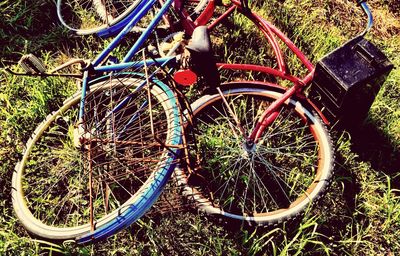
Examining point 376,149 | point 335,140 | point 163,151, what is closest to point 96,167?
point 163,151

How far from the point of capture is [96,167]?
3.38m

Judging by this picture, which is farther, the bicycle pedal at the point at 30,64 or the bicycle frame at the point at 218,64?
the bicycle frame at the point at 218,64

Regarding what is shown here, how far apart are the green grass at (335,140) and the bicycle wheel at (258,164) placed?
193mm

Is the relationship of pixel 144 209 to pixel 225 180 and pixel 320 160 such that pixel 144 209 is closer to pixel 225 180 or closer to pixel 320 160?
pixel 225 180

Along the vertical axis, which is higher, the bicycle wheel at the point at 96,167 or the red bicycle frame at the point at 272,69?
the red bicycle frame at the point at 272,69

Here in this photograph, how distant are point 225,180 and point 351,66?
1396mm

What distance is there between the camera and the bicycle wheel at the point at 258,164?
3189mm

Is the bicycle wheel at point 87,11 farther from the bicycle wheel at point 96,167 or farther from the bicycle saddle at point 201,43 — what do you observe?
the bicycle saddle at point 201,43

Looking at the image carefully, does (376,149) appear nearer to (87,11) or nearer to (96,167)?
(96,167)

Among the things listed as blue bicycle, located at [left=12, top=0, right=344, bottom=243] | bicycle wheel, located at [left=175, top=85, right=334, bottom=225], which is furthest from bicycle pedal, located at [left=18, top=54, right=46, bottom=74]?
bicycle wheel, located at [left=175, top=85, right=334, bottom=225]

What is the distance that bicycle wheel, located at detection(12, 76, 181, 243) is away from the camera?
9.43ft

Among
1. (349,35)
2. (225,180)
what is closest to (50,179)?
(225,180)

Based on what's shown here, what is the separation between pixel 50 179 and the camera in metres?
3.60

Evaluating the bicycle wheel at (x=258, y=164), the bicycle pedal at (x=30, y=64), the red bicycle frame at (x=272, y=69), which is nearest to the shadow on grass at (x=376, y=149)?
the bicycle wheel at (x=258, y=164)
